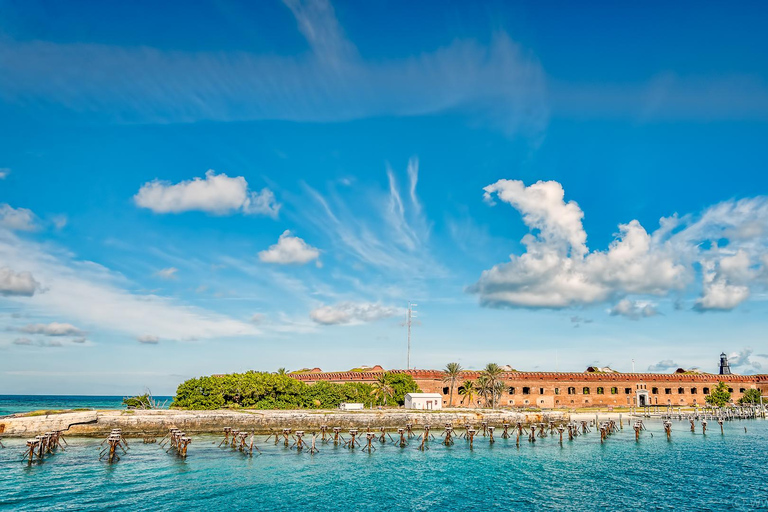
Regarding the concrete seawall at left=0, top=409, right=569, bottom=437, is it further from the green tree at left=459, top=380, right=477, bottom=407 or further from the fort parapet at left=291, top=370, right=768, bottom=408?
the fort parapet at left=291, top=370, right=768, bottom=408

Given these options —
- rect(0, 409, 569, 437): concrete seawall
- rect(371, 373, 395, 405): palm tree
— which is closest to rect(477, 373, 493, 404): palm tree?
rect(371, 373, 395, 405): palm tree

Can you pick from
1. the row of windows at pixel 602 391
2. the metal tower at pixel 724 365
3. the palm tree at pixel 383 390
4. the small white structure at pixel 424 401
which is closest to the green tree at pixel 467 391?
the row of windows at pixel 602 391

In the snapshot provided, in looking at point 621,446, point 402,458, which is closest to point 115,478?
point 402,458

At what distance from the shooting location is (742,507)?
30812mm

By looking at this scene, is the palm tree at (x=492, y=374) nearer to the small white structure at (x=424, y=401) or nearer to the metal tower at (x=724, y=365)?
the small white structure at (x=424, y=401)

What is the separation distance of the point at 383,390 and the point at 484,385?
18.1m

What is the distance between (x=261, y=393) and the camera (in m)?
72.1

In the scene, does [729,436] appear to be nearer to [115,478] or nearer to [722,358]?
[115,478]

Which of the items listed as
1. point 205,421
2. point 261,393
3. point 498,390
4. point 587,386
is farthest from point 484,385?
point 205,421

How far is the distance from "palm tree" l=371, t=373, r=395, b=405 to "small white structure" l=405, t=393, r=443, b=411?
14.6 ft

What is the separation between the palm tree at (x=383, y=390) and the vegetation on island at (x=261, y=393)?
1.64 m

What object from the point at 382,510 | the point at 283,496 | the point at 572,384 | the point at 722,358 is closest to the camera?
the point at 382,510

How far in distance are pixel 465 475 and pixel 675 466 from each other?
1900cm

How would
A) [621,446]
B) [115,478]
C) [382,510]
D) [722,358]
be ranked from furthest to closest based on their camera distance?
[722,358]
[621,446]
[115,478]
[382,510]
